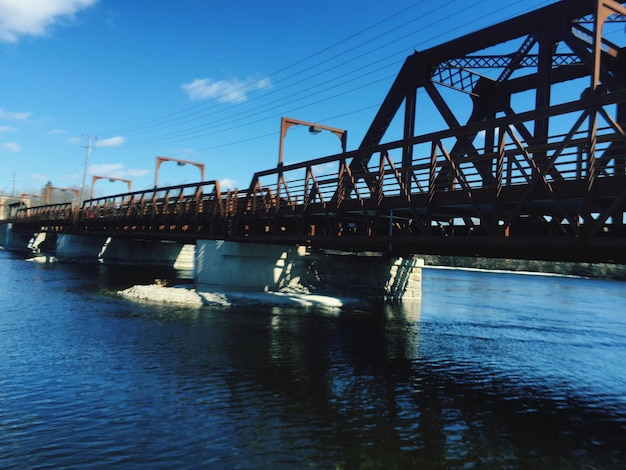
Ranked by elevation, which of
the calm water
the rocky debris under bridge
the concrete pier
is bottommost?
the calm water

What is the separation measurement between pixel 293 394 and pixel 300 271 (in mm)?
21158

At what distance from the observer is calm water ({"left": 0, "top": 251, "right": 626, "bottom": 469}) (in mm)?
7707

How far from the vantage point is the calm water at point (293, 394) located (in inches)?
303

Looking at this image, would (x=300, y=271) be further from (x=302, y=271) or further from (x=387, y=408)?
(x=387, y=408)

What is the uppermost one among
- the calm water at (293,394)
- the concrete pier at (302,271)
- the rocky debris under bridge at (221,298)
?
the concrete pier at (302,271)

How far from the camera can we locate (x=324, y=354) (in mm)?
14789

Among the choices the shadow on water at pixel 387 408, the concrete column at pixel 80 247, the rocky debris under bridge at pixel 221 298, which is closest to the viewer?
the shadow on water at pixel 387 408

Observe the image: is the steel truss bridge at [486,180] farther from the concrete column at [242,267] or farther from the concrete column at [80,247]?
the concrete column at [80,247]

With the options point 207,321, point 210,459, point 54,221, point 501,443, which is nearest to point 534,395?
point 501,443

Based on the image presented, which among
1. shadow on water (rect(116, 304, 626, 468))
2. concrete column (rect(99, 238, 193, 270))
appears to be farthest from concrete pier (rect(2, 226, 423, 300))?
concrete column (rect(99, 238, 193, 270))

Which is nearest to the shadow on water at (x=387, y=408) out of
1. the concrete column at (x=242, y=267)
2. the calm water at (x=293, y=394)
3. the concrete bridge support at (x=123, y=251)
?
the calm water at (x=293, y=394)

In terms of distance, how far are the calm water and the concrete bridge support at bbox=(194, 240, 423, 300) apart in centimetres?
904

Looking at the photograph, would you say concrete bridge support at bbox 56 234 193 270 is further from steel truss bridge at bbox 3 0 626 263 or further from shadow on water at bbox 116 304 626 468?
shadow on water at bbox 116 304 626 468

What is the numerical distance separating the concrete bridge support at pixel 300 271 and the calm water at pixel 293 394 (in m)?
9.04
